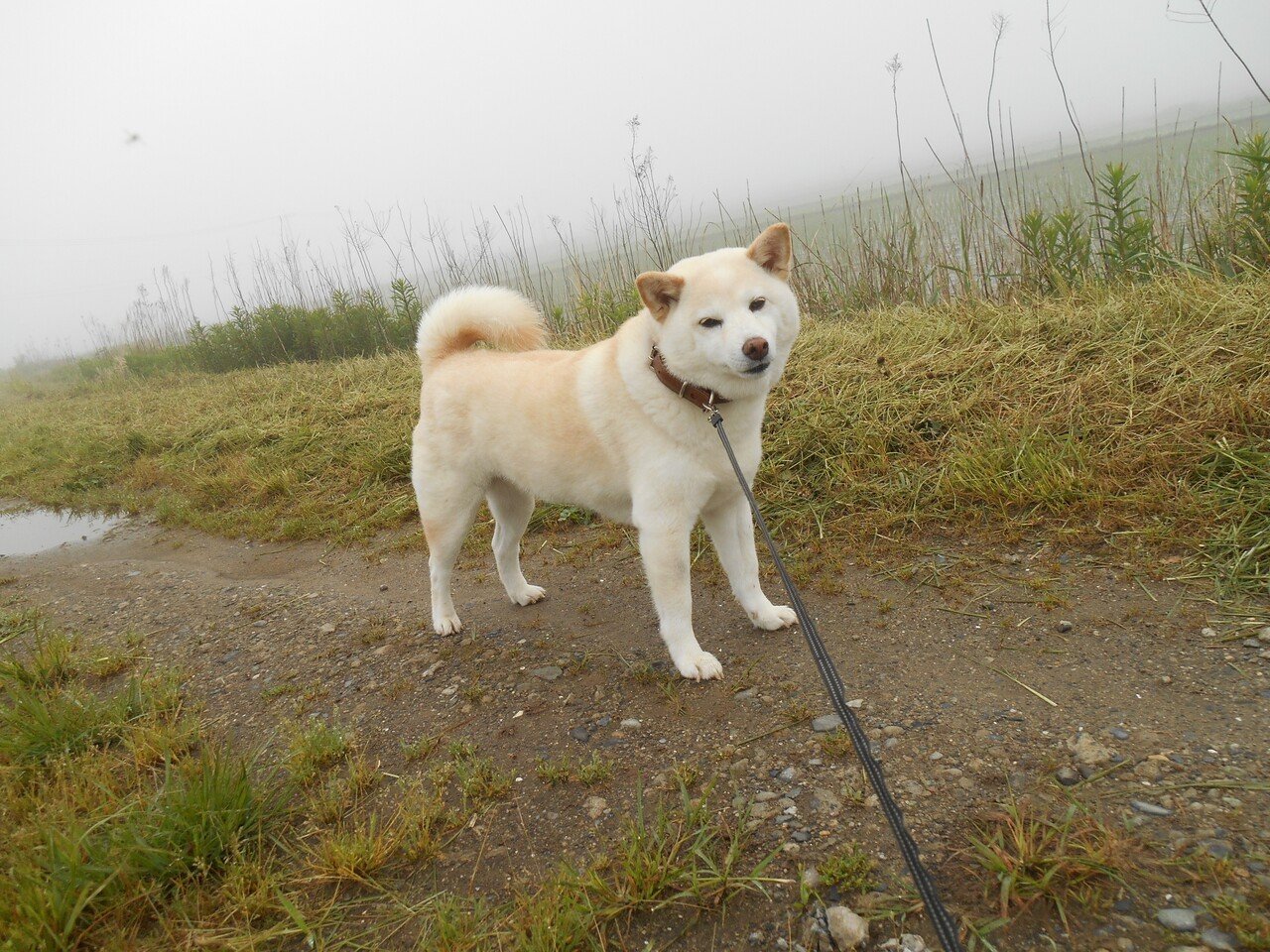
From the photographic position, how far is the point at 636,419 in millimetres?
2811

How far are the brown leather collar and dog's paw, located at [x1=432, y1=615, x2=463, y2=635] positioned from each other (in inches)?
70.5

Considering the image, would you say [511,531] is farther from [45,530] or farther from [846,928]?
[45,530]

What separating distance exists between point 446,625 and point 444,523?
0.55 meters

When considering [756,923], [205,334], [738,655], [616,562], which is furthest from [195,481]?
[205,334]

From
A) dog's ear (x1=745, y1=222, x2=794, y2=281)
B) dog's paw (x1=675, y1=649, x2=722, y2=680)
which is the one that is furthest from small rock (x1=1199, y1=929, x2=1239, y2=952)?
dog's ear (x1=745, y1=222, x2=794, y2=281)

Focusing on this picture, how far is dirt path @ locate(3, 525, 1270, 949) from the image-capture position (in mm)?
1821

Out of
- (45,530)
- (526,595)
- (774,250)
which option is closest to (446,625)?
(526,595)

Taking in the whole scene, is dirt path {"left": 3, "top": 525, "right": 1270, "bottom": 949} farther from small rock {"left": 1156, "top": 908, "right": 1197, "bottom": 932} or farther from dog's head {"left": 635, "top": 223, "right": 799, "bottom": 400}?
dog's head {"left": 635, "top": 223, "right": 799, "bottom": 400}

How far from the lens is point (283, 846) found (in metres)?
2.04

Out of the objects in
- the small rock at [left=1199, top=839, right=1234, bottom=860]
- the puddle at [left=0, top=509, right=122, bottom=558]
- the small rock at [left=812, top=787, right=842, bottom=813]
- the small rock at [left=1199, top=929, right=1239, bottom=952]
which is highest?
the puddle at [left=0, top=509, right=122, bottom=558]

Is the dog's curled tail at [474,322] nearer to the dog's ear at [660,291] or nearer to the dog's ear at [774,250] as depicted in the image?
the dog's ear at [660,291]

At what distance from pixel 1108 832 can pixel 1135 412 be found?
278cm

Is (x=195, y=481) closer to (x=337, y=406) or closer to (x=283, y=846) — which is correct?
(x=337, y=406)

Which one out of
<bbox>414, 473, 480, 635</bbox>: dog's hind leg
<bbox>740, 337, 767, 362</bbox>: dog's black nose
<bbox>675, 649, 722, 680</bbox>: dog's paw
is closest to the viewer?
<bbox>740, 337, 767, 362</bbox>: dog's black nose
